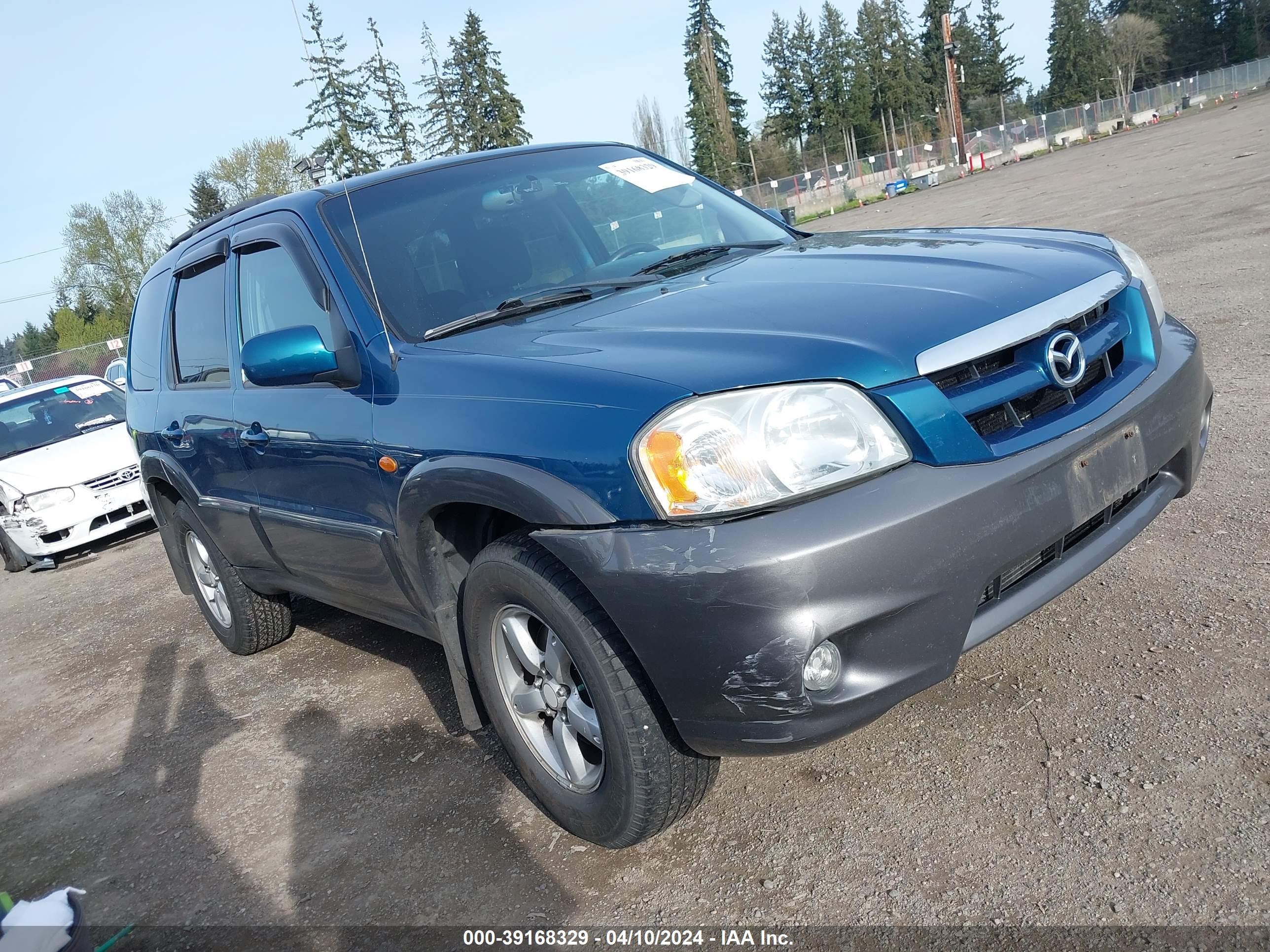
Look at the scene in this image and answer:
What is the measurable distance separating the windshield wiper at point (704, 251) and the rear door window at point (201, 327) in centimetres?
171

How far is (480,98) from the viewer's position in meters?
50.2

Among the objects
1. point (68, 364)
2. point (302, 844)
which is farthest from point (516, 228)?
point (68, 364)

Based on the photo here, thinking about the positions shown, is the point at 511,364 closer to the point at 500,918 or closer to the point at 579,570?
the point at 579,570

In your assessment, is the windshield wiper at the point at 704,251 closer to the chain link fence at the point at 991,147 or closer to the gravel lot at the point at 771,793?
the gravel lot at the point at 771,793

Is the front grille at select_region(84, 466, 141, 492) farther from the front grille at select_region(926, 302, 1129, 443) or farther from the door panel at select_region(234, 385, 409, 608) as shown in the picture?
the front grille at select_region(926, 302, 1129, 443)

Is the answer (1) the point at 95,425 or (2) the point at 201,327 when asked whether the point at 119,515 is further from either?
(2) the point at 201,327

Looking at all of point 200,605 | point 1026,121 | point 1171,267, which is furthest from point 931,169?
point 200,605

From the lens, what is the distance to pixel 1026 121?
187 ft

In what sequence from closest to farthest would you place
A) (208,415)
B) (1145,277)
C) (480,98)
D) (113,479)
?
1. (1145,277)
2. (208,415)
3. (113,479)
4. (480,98)

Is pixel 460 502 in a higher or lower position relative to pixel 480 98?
lower

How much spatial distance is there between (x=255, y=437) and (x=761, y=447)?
2.15 meters

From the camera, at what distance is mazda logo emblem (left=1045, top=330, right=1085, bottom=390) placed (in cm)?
240

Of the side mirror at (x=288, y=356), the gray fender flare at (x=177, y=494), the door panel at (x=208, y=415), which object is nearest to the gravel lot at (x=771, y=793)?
the gray fender flare at (x=177, y=494)

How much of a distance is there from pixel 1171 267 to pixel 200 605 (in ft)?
25.0
